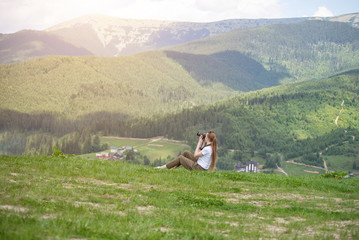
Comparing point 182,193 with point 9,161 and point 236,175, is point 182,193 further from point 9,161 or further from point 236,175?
point 9,161

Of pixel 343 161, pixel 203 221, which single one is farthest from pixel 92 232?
pixel 343 161

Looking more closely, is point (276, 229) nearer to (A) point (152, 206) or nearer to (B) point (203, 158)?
(A) point (152, 206)

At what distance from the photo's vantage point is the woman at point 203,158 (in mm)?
19625

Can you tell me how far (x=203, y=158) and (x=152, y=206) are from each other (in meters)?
8.95

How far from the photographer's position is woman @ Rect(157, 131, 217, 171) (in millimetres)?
19625

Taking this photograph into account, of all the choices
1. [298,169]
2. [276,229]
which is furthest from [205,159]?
[298,169]

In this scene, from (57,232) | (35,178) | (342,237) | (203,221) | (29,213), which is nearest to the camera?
(57,232)

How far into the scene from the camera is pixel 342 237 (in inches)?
356

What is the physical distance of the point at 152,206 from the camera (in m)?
11.2

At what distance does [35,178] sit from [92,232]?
6.39 meters

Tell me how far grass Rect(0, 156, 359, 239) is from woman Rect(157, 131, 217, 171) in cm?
167

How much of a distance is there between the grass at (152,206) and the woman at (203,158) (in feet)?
5.48

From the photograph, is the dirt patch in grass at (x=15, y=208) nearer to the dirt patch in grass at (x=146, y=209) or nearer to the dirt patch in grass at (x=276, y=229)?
the dirt patch in grass at (x=146, y=209)

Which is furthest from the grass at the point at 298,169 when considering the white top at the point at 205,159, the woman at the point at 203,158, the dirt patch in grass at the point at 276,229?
the dirt patch in grass at the point at 276,229
